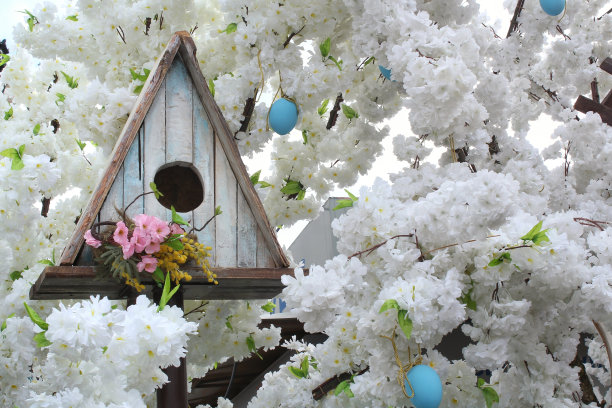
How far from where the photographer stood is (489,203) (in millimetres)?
1652

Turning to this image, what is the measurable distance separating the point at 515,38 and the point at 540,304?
153cm

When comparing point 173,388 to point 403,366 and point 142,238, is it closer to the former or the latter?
point 142,238

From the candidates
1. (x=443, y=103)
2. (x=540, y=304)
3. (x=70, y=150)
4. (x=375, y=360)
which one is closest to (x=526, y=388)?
(x=540, y=304)

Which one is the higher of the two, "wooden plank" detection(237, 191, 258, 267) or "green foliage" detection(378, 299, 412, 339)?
"wooden plank" detection(237, 191, 258, 267)

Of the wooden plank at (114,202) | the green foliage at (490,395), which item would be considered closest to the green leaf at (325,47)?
the wooden plank at (114,202)

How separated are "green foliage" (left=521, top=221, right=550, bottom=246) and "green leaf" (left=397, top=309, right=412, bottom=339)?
1.23ft

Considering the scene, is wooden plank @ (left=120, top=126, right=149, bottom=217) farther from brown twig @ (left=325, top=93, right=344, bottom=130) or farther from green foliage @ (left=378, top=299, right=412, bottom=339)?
brown twig @ (left=325, top=93, right=344, bottom=130)

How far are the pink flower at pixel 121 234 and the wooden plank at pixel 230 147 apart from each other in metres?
0.52

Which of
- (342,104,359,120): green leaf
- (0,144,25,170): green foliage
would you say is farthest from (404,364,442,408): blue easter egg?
(0,144,25,170): green foliage

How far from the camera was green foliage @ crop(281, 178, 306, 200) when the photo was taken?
311 cm

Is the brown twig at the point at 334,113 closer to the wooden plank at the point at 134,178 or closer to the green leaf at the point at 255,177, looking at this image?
the green leaf at the point at 255,177

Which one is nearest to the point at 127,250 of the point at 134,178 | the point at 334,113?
the point at 134,178

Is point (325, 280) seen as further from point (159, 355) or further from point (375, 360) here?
point (159, 355)

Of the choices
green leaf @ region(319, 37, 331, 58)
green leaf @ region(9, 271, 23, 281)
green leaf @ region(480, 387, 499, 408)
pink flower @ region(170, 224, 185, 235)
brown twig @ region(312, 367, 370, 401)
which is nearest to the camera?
green leaf @ region(480, 387, 499, 408)
